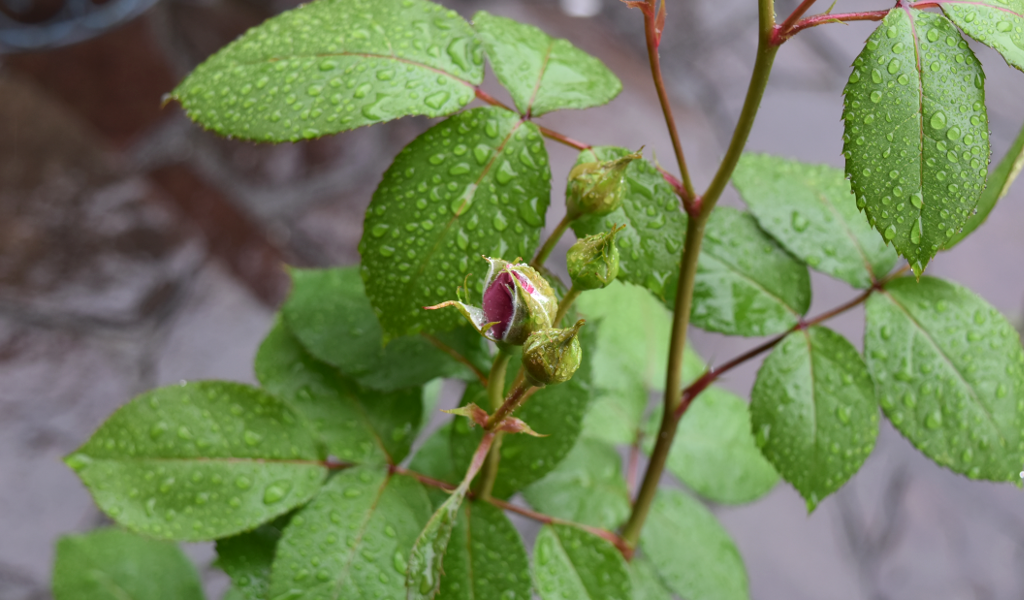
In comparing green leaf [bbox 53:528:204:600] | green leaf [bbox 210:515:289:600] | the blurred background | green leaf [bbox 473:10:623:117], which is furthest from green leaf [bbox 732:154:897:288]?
the blurred background

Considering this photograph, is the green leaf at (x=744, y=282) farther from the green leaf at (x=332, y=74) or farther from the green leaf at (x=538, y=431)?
the green leaf at (x=332, y=74)

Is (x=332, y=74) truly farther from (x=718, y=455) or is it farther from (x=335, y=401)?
(x=718, y=455)

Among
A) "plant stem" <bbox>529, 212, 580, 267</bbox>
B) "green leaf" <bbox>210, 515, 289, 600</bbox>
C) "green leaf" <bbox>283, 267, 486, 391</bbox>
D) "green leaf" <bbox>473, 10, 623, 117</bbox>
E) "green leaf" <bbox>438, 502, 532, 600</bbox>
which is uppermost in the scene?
"green leaf" <bbox>473, 10, 623, 117</bbox>

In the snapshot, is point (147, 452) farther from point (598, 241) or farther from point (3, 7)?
point (3, 7)

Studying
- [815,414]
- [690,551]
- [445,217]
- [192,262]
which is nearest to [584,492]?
[690,551]

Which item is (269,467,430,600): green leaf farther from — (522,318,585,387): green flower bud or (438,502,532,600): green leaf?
(522,318,585,387): green flower bud

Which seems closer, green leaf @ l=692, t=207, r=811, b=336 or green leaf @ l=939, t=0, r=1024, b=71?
green leaf @ l=939, t=0, r=1024, b=71

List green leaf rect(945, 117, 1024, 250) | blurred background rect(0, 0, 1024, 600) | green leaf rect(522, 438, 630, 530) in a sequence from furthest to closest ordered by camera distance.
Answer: blurred background rect(0, 0, 1024, 600) < green leaf rect(522, 438, 630, 530) < green leaf rect(945, 117, 1024, 250)
